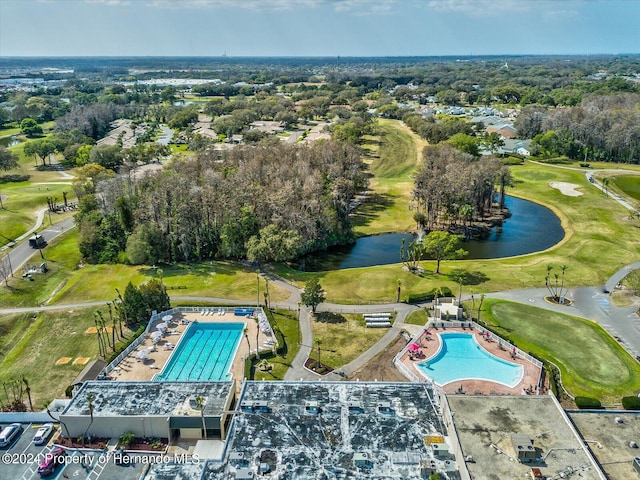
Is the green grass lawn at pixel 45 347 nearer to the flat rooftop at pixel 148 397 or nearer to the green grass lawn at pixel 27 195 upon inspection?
the flat rooftop at pixel 148 397

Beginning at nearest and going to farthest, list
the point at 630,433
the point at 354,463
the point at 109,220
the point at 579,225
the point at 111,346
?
the point at 354,463 < the point at 630,433 < the point at 111,346 < the point at 109,220 < the point at 579,225

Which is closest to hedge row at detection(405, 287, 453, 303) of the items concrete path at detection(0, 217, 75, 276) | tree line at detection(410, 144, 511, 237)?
tree line at detection(410, 144, 511, 237)

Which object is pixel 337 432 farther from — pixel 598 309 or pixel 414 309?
pixel 598 309

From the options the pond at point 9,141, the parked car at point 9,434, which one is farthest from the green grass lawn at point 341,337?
the pond at point 9,141

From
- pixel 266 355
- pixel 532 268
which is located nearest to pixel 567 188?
pixel 532 268

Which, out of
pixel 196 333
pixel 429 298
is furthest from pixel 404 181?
pixel 196 333

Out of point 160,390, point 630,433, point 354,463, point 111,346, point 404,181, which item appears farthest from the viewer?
point 404,181

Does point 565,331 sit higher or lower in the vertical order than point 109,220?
lower

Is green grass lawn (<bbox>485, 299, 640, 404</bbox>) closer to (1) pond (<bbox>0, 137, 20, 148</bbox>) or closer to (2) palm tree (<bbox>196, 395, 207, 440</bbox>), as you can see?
(2) palm tree (<bbox>196, 395, 207, 440</bbox>)

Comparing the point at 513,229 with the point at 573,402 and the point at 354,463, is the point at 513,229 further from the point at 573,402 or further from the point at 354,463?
the point at 354,463

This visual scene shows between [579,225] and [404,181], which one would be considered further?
[404,181]
